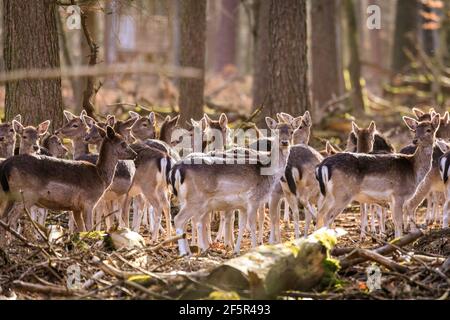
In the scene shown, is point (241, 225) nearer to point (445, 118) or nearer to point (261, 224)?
point (261, 224)

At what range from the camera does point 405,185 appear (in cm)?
1137

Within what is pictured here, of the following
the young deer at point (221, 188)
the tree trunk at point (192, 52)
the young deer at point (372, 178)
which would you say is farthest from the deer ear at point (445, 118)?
the tree trunk at point (192, 52)

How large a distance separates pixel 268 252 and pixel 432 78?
1773 cm

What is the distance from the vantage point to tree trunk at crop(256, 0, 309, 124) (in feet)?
49.6

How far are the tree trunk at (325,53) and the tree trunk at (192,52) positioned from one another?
5.24m

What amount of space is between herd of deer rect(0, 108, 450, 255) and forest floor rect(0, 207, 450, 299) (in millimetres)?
885

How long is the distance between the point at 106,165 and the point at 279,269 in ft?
12.8

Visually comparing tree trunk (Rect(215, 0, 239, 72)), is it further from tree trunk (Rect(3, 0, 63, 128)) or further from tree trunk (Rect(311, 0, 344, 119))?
tree trunk (Rect(3, 0, 63, 128))

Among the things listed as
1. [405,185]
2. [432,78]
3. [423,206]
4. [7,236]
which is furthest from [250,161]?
[432,78]

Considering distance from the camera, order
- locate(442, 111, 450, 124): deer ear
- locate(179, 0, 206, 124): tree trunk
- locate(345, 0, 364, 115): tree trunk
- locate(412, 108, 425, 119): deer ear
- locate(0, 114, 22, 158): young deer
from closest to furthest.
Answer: locate(0, 114, 22, 158): young deer
locate(412, 108, 425, 119): deer ear
locate(442, 111, 450, 124): deer ear
locate(179, 0, 206, 124): tree trunk
locate(345, 0, 364, 115): tree trunk

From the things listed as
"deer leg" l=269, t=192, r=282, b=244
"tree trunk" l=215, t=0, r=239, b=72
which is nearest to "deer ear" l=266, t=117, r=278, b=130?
"deer leg" l=269, t=192, r=282, b=244

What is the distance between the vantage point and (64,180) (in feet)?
34.1

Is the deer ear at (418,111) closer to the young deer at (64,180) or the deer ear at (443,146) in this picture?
the deer ear at (443,146)
